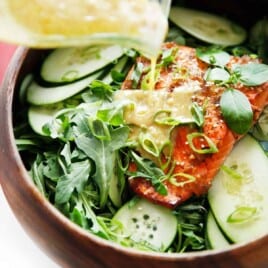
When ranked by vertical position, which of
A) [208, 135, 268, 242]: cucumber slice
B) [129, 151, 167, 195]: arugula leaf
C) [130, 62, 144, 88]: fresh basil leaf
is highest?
[130, 62, 144, 88]: fresh basil leaf

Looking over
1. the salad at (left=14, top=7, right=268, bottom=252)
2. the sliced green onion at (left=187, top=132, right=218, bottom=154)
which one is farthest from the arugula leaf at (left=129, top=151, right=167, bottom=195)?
the sliced green onion at (left=187, top=132, right=218, bottom=154)

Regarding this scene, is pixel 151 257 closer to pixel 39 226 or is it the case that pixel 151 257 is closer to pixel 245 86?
pixel 39 226

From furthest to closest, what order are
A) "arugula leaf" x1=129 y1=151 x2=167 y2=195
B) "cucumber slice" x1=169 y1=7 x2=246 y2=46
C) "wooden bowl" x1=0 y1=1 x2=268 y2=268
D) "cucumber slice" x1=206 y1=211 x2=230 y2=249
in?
"cucumber slice" x1=169 y1=7 x2=246 y2=46 < "arugula leaf" x1=129 y1=151 x2=167 y2=195 < "cucumber slice" x1=206 y1=211 x2=230 y2=249 < "wooden bowl" x1=0 y1=1 x2=268 y2=268

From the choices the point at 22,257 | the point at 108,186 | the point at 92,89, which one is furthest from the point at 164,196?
the point at 22,257

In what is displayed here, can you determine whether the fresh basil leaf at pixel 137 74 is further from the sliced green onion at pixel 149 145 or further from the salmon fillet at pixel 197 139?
the sliced green onion at pixel 149 145

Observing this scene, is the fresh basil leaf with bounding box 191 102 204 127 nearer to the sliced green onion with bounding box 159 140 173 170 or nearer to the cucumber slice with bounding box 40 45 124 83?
the sliced green onion with bounding box 159 140 173 170

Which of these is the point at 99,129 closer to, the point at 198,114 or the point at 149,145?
the point at 149,145

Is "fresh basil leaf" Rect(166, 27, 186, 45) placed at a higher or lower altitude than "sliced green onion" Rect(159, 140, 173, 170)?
higher

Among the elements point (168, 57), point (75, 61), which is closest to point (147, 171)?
point (168, 57)
